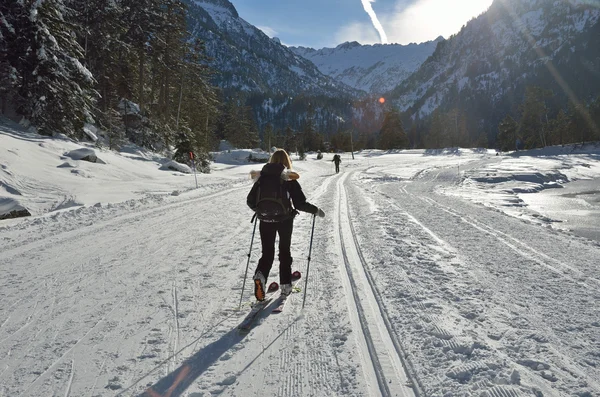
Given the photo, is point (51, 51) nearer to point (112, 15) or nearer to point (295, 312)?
point (112, 15)

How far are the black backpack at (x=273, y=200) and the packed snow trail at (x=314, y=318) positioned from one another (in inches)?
46.4

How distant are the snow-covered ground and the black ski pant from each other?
50 cm

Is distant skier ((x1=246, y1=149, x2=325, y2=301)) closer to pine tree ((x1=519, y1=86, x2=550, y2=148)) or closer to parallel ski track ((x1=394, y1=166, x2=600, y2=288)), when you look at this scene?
parallel ski track ((x1=394, y1=166, x2=600, y2=288))

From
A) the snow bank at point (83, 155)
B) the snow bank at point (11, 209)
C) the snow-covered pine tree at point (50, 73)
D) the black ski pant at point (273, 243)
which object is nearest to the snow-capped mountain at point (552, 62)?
the snow-covered pine tree at point (50, 73)

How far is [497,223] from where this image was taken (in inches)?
348

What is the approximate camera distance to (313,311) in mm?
4035

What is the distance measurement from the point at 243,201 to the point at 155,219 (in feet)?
14.0

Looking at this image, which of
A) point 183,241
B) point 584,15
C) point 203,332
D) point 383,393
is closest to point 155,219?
point 183,241

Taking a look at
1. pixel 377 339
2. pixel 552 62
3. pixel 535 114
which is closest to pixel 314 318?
pixel 377 339

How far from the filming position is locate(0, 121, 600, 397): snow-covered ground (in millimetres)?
2758

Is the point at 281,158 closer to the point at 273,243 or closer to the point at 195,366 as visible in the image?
the point at 273,243

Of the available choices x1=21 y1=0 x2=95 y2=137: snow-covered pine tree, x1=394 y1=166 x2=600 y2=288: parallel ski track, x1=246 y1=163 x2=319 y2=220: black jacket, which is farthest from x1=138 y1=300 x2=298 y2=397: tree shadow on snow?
x1=21 y1=0 x2=95 y2=137: snow-covered pine tree

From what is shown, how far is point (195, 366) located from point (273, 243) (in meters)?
1.68

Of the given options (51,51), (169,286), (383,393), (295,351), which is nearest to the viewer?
(383,393)
